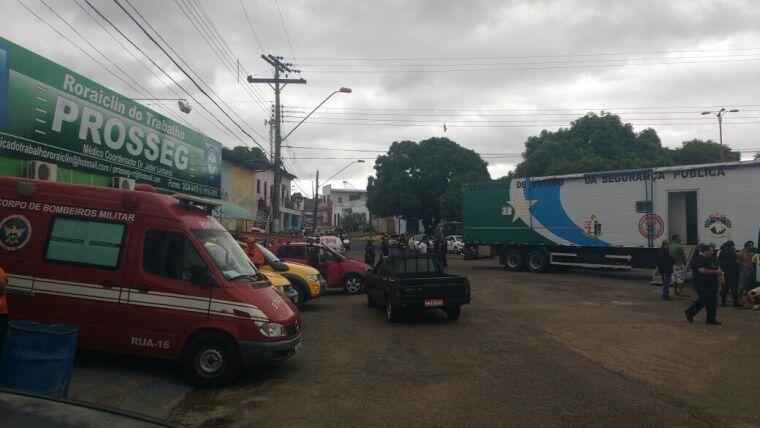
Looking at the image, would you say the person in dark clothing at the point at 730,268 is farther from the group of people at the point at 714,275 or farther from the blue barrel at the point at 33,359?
the blue barrel at the point at 33,359

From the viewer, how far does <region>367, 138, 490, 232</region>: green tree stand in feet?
158

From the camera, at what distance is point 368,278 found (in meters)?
13.7

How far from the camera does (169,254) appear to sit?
6.88 metres

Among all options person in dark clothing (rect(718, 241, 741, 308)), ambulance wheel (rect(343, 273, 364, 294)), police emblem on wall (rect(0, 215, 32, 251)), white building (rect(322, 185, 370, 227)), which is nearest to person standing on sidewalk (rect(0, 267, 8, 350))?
police emblem on wall (rect(0, 215, 32, 251))

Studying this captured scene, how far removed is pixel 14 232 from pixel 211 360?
10.7 feet

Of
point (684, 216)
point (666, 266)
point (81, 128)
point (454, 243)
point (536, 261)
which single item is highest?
point (81, 128)

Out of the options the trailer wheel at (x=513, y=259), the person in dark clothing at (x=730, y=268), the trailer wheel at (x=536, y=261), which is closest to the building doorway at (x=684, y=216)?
the trailer wheel at (x=536, y=261)

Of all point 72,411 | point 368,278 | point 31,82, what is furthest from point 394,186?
point 72,411

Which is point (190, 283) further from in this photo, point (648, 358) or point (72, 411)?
point (648, 358)

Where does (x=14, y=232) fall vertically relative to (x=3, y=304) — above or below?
above

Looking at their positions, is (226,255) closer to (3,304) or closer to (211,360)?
(211,360)

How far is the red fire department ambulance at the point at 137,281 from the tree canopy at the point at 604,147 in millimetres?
36348

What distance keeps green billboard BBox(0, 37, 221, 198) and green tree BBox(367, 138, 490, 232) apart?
31343 millimetres

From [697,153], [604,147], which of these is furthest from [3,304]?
[697,153]
